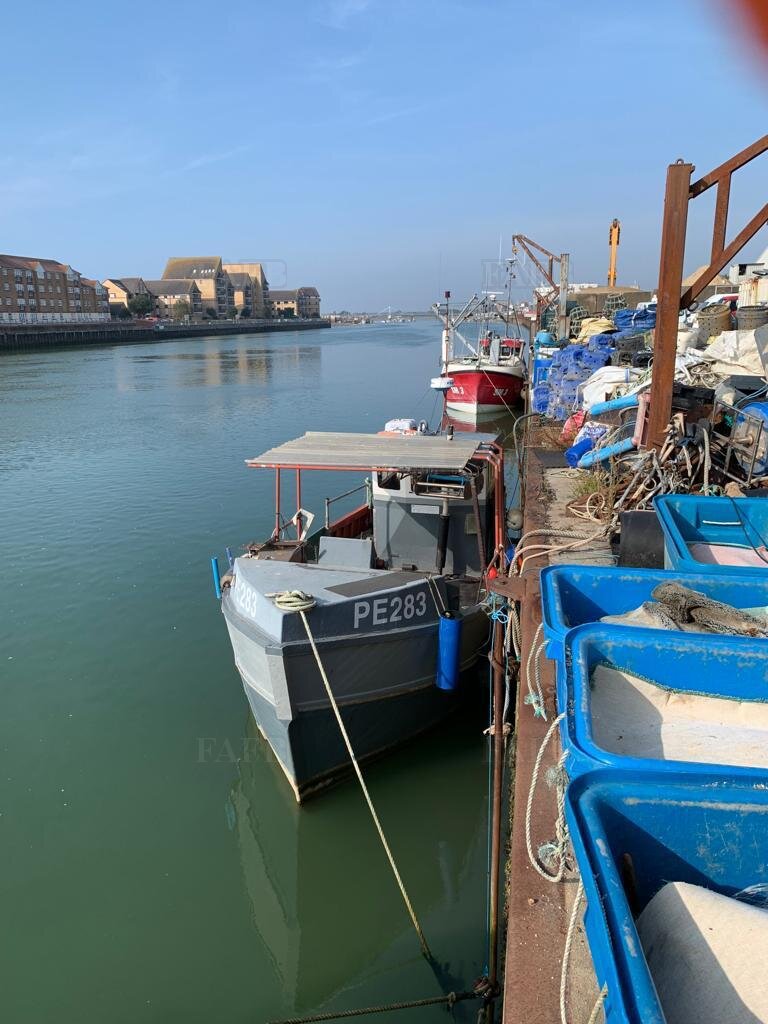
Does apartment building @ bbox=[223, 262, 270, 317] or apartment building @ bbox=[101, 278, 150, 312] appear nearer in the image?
apartment building @ bbox=[101, 278, 150, 312]

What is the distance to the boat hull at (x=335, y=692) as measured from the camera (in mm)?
6730

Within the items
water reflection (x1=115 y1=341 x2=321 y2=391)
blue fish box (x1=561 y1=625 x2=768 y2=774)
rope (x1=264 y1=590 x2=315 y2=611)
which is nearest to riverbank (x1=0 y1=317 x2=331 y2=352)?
water reflection (x1=115 y1=341 x2=321 y2=391)

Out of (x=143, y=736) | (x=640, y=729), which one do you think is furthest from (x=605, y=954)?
(x=143, y=736)

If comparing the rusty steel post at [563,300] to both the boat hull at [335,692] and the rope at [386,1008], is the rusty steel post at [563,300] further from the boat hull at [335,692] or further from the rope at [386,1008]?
the rope at [386,1008]

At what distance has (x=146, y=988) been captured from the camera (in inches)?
220

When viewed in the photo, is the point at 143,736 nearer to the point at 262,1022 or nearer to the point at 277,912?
the point at 277,912

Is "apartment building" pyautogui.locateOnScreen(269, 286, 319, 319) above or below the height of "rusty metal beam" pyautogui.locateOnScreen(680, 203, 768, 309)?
above

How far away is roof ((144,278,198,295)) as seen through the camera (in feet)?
452

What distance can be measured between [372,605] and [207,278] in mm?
152173

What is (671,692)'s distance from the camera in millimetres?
3730

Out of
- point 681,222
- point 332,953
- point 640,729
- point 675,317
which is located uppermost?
point 681,222

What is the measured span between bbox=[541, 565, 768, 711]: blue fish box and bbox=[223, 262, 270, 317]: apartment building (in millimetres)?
163935

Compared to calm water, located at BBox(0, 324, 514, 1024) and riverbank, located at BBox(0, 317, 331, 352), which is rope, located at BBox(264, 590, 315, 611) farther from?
riverbank, located at BBox(0, 317, 331, 352)

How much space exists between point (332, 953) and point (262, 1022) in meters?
0.83
